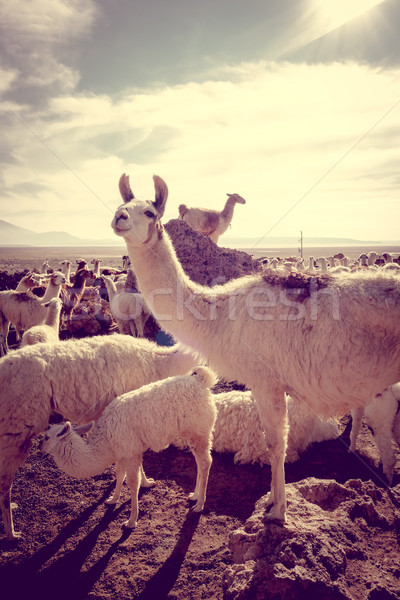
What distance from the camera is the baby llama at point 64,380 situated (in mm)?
4078

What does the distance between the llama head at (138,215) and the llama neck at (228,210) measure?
10.5 metres

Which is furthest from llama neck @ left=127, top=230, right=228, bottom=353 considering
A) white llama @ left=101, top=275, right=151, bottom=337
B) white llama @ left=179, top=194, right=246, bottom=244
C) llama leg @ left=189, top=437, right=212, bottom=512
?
white llama @ left=179, top=194, right=246, bottom=244

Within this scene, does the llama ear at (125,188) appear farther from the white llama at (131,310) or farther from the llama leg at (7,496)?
the white llama at (131,310)

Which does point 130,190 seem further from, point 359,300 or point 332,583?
point 332,583

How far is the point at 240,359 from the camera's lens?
136 inches

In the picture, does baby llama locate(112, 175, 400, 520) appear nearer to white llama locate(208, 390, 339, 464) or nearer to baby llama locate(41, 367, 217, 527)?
baby llama locate(41, 367, 217, 527)

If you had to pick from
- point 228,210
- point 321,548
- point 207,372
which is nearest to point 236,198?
point 228,210

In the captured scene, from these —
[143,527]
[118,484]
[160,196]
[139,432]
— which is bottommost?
[143,527]

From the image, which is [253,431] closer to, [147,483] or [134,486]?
[147,483]

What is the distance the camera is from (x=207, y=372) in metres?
4.57

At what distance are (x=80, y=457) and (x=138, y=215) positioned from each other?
2.71 metres

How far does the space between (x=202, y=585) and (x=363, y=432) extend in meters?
3.83

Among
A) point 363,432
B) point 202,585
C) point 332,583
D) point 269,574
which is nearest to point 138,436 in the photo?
point 202,585

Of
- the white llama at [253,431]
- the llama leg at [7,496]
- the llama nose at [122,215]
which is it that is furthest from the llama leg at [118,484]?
the llama nose at [122,215]
